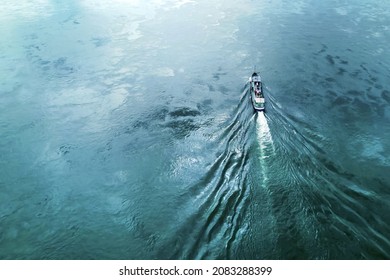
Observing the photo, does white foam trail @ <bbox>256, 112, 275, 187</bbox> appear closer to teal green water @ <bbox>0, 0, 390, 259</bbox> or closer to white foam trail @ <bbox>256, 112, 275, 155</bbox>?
white foam trail @ <bbox>256, 112, 275, 155</bbox>

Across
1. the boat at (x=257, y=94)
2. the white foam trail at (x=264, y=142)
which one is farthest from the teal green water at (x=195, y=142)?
the boat at (x=257, y=94)

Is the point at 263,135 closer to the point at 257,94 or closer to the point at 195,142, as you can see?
the point at 257,94

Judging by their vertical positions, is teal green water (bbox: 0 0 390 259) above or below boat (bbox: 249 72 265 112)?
below

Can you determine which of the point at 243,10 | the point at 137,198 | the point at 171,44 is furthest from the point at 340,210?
the point at 243,10

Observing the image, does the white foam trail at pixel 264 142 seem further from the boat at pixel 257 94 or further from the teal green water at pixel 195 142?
the boat at pixel 257 94

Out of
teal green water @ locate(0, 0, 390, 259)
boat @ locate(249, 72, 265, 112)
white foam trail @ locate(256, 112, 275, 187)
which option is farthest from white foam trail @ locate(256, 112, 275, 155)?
boat @ locate(249, 72, 265, 112)

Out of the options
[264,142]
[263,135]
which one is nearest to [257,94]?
[263,135]

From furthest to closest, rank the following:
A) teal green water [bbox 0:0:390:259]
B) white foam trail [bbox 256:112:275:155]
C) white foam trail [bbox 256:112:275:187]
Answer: white foam trail [bbox 256:112:275:155], white foam trail [bbox 256:112:275:187], teal green water [bbox 0:0:390:259]

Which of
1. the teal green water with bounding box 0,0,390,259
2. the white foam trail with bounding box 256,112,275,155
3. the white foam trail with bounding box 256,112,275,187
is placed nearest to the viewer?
the teal green water with bounding box 0,0,390,259
